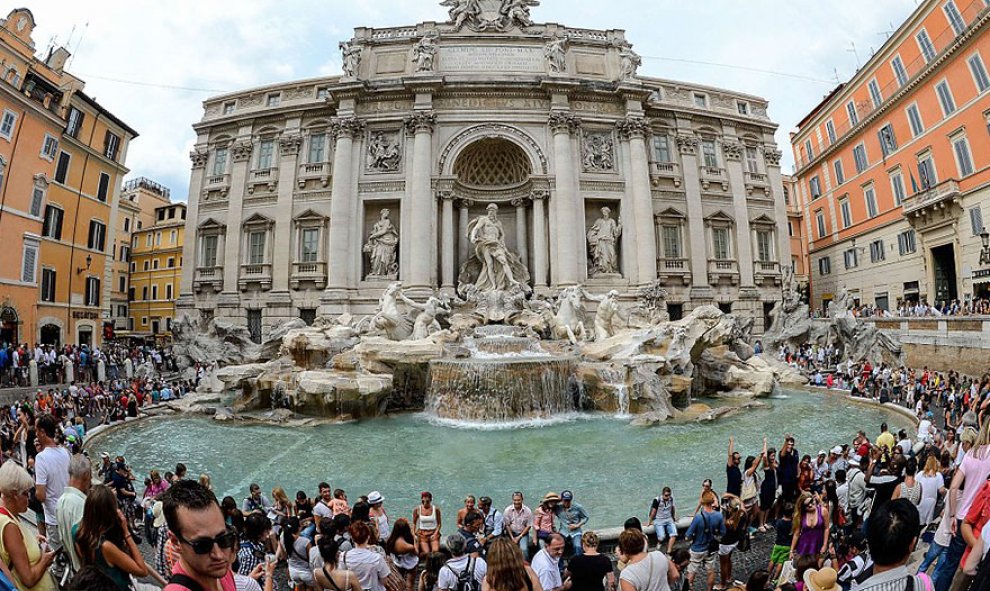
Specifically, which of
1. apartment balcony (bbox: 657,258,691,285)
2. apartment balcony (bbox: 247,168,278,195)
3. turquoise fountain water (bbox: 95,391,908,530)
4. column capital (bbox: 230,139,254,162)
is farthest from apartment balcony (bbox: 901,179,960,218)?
column capital (bbox: 230,139,254,162)

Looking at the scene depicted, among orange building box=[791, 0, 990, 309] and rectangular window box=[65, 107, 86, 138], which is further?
rectangular window box=[65, 107, 86, 138]

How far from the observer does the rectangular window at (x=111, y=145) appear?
1020 inches

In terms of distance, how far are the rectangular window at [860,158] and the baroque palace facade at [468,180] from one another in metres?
6.47

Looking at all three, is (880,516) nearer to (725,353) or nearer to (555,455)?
(555,455)

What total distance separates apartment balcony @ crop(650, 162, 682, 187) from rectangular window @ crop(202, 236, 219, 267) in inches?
922

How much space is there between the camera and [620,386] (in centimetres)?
1418

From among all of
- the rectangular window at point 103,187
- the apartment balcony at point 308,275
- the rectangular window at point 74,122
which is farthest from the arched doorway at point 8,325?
the apartment balcony at point 308,275

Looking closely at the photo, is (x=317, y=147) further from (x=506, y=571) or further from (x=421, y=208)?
(x=506, y=571)

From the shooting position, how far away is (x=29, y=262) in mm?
21016

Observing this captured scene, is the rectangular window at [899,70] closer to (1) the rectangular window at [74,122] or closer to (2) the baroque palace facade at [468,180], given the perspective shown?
(2) the baroque palace facade at [468,180]

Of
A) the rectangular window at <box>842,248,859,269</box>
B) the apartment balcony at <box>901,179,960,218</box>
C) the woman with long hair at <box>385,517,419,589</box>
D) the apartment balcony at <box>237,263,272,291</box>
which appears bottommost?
the woman with long hair at <box>385,517,419,589</box>

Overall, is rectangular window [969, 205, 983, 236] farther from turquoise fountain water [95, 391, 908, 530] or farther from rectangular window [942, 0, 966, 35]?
turquoise fountain water [95, 391, 908, 530]

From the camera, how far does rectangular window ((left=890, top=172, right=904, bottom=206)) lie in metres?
26.2

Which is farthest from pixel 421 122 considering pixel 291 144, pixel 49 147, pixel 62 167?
pixel 62 167
